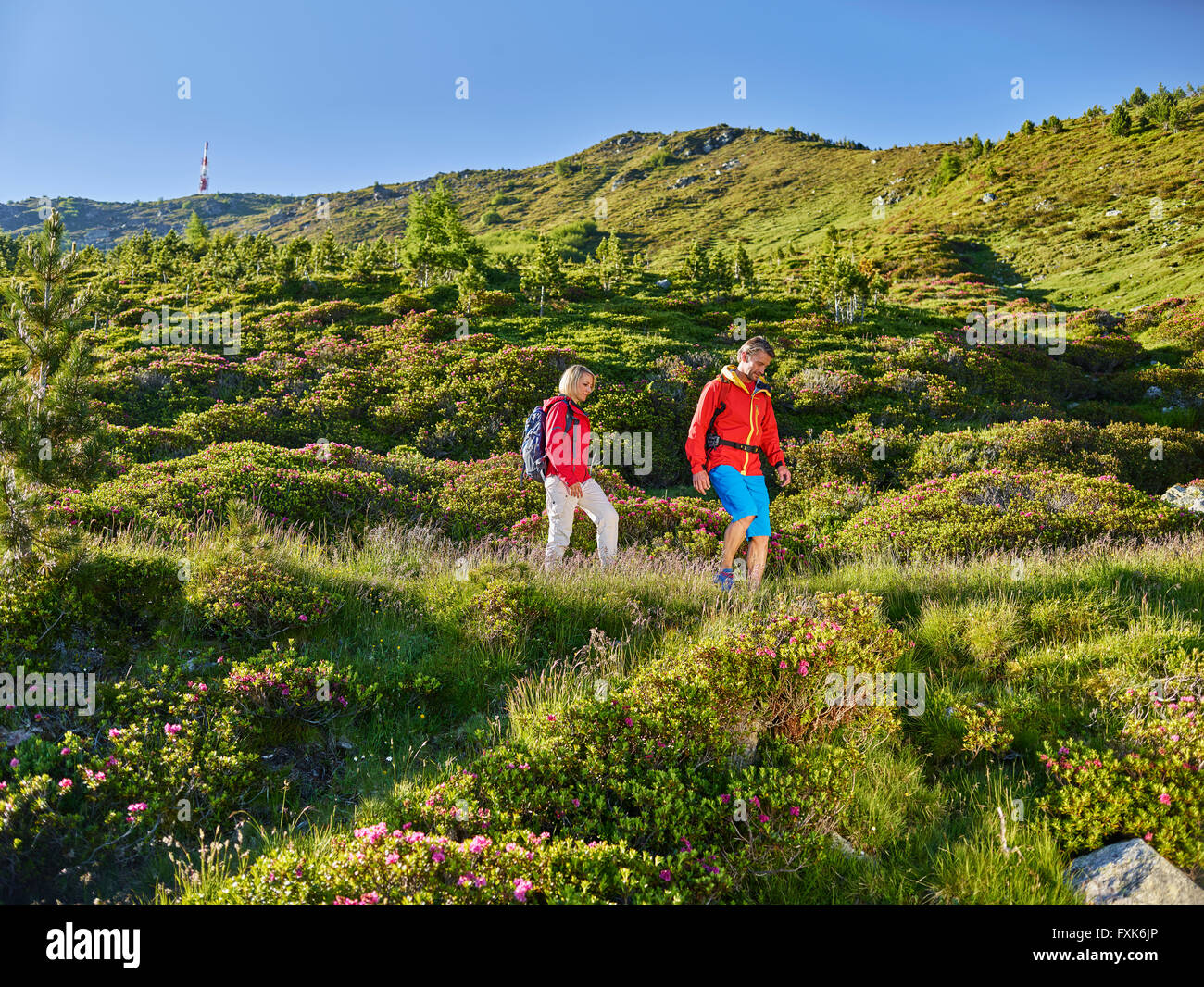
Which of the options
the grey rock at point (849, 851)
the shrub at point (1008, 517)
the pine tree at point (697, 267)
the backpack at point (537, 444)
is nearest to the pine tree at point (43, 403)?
the backpack at point (537, 444)

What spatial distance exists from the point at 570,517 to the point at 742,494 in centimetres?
190

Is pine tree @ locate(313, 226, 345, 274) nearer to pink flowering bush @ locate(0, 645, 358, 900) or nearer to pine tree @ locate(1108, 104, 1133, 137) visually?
pink flowering bush @ locate(0, 645, 358, 900)

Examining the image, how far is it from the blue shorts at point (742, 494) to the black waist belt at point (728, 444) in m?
0.21

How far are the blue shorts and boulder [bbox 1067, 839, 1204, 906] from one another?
13.1 feet

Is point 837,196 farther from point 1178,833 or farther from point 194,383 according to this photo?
point 1178,833

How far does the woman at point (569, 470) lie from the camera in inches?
269

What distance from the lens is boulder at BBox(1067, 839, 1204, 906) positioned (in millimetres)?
2775

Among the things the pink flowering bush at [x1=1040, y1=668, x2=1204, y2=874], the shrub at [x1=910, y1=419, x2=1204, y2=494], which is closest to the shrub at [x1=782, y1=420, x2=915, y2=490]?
the shrub at [x1=910, y1=419, x2=1204, y2=494]

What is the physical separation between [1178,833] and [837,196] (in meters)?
96.9

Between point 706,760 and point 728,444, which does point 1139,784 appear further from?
point 728,444

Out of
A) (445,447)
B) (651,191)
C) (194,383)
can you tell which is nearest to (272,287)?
(194,383)

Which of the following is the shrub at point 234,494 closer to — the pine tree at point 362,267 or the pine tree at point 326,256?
the pine tree at point 362,267

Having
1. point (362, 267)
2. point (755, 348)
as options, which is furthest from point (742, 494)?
point (362, 267)

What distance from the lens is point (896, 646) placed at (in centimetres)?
479
